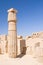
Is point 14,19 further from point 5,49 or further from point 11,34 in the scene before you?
point 5,49

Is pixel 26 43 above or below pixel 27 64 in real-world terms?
above

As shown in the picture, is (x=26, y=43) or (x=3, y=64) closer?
(x=3, y=64)

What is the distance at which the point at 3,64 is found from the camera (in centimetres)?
938

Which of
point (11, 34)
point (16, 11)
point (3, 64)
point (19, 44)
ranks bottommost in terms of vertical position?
point (3, 64)

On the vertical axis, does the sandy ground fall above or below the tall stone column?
below

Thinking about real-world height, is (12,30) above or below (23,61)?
above

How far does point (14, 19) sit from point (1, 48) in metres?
5.51

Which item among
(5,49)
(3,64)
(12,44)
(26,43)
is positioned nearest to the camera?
(3,64)

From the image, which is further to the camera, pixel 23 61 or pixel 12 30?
pixel 12 30

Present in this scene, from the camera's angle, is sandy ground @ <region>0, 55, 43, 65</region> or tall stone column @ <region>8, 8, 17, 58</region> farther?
tall stone column @ <region>8, 8, 17, 58</region>

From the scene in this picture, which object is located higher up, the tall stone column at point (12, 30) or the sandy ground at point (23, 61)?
the tall stone column at point (12, 30)

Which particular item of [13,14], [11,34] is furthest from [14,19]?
[11,34]

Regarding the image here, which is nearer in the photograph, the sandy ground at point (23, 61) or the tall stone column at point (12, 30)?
the sandy ground at point (23, 61)

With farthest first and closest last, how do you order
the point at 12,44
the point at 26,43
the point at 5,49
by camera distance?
the point at 5,49
the point at 26,43
the point at 12,44
